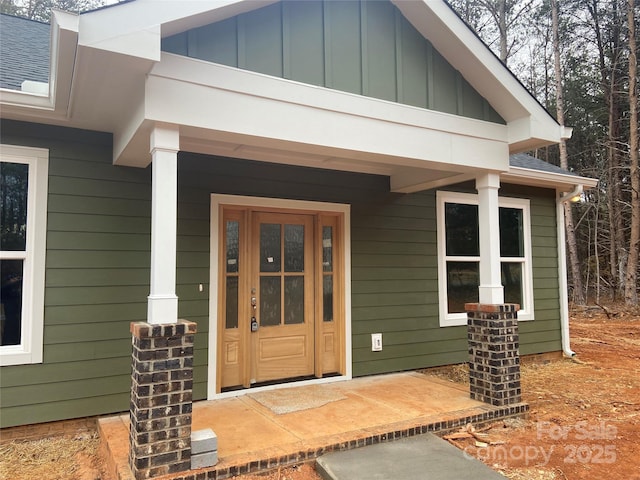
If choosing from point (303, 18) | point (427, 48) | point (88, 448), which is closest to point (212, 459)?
point (88, 448)

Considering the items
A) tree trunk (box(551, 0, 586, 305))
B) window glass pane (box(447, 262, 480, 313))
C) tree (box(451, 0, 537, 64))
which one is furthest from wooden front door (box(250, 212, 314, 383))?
tree (box(451, 0, 537, 64))

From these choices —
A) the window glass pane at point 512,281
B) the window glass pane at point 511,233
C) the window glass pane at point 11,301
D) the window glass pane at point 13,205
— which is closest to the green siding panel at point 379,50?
the window glass pane at point 13,205

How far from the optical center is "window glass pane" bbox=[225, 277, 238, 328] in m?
4.33

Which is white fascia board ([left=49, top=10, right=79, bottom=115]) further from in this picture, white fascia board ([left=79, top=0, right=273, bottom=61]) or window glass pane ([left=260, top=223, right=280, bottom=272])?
window glass pane ([left=260, top=223, right=280, bottom=272])

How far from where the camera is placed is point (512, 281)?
20.4ft

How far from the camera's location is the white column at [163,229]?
2.62 m

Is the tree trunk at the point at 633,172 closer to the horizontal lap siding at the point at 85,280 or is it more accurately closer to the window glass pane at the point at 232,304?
the window glass pane at the point at 232,304

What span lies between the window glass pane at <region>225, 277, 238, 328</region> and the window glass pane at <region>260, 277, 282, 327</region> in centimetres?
28

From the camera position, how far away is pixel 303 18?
3283 millimetres

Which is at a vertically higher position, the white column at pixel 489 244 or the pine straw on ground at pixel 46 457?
the white column at pixel 489 244

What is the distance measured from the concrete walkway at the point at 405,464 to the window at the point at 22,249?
2420mm

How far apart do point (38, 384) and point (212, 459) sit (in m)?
1.70

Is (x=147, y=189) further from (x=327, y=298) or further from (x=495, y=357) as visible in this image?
(x=495, y=357)

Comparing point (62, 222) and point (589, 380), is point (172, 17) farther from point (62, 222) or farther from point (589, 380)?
point (589, 380)
